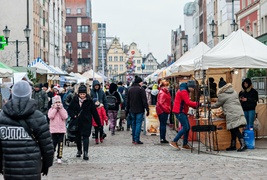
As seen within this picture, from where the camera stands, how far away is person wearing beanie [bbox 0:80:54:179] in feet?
21.9

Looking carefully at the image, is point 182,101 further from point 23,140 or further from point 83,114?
point 23,140

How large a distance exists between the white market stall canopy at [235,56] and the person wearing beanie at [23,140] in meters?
9.36

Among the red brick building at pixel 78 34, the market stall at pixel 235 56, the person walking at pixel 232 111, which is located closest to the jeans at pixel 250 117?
the market stall at pixel 235 56

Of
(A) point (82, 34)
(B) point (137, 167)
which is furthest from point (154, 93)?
(A) point (82, 34)

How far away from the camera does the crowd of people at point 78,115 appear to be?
6.76 meters

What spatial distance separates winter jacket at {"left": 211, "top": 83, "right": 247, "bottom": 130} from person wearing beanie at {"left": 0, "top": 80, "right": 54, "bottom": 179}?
30.2ft

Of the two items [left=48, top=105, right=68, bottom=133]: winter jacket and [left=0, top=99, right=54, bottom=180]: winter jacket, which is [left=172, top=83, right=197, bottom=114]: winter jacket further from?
[left=0, top=99, right=54, bottom=180]: winter jacket

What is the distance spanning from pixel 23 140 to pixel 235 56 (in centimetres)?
986

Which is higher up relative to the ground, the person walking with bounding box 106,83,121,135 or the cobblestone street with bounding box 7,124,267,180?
the person walking with bounding box 106,83,121,135

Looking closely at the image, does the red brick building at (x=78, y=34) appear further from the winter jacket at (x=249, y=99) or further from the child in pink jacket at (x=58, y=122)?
the child in pink jacket at (x=58, y=122)

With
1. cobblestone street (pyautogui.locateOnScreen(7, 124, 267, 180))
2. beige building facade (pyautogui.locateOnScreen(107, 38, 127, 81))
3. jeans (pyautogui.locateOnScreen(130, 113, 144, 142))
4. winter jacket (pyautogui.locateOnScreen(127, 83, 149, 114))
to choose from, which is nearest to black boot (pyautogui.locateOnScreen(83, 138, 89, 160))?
cobblestone street (pyautogui.locateOnScreen(7, 124, 267, 180))

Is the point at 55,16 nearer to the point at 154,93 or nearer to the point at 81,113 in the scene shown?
the point at 154,93

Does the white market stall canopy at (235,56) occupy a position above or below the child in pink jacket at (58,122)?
above

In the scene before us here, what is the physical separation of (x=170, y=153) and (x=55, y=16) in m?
76.3
